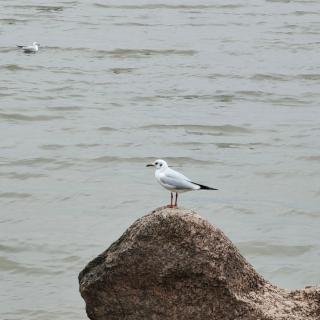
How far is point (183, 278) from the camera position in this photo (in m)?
6.96

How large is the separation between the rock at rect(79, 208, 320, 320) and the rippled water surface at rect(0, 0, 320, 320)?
302cm

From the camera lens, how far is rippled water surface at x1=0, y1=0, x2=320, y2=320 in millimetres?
12023

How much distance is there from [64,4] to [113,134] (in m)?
15.6

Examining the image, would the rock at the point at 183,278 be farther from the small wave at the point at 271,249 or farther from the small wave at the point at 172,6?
the small wave at the point at 172,6

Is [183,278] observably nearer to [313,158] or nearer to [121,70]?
[313,158]

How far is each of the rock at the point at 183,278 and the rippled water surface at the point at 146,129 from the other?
3.02 metres

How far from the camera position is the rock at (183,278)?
22.7 feet

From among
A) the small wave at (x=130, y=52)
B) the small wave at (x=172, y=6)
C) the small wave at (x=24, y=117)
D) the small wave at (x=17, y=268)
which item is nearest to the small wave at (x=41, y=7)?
the small wave at (x=172, y=6)

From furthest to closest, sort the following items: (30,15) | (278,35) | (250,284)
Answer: (30,15) → (278,35) → (250,284)

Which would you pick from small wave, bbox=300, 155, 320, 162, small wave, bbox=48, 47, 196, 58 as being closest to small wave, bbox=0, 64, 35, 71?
small wave, bbox=48, 47, 196, 58

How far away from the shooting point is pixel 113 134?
18.0 m

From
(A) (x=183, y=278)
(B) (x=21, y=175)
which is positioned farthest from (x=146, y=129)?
(A) (x=183, y=278)

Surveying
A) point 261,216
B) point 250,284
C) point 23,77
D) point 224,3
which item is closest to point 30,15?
point 224,3

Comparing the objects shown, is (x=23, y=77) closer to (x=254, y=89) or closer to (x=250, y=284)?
(x=254, y=89)
